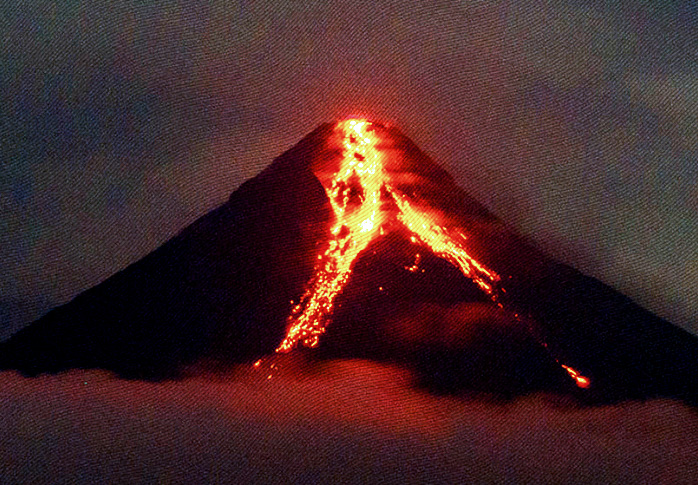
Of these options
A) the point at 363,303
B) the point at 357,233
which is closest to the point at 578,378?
the point at 363,303

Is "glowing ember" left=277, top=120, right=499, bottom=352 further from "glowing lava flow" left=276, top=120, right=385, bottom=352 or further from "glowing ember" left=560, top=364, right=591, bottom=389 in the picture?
"glowing ember" left=560, top=364, right=591, bottom=389

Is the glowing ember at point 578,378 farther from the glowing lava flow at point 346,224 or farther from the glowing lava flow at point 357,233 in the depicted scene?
the glowing lava flow at point 346,224

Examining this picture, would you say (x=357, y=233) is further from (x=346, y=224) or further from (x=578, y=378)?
(x=578, y=378)

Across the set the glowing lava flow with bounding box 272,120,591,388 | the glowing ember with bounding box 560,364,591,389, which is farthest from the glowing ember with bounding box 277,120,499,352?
the glowing ember with bounding box 560,364,591,389

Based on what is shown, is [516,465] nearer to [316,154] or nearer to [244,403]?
[244,403]

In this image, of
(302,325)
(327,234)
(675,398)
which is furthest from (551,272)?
(302,325)
